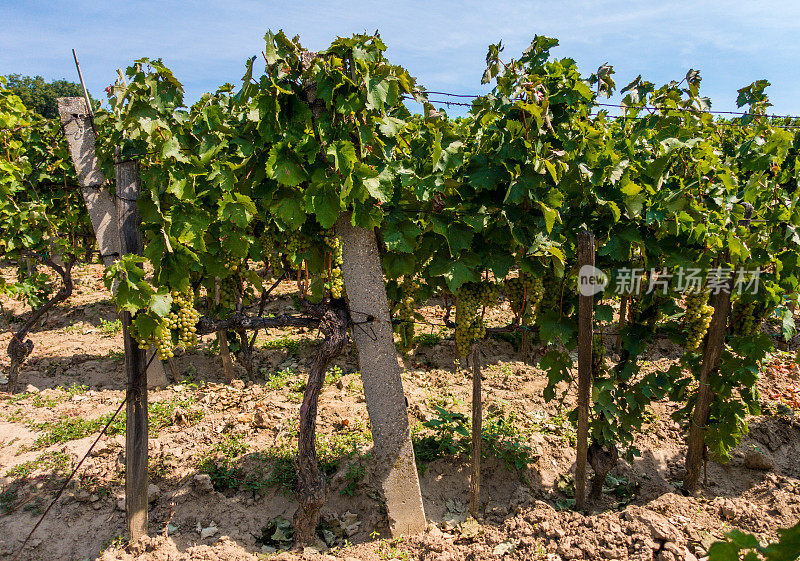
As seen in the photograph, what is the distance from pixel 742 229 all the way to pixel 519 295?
1520 mm

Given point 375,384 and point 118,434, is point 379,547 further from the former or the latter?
point 118,434

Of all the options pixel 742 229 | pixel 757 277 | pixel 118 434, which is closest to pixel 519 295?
pixel 742 229

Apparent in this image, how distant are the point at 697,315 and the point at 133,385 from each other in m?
3.76

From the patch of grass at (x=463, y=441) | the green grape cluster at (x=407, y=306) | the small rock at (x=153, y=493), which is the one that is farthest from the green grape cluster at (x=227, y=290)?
the patch of grass at (x=463, y=441)

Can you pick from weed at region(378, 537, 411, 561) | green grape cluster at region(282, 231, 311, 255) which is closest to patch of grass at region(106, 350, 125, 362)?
green grape cluster at region(282, 231, 311, 255)

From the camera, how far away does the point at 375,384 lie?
A: 326 cm

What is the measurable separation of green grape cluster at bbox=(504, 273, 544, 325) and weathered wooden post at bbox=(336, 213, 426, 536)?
94 cm

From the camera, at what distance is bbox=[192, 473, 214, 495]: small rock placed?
12.5 ft

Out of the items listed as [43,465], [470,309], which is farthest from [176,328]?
[43,465]

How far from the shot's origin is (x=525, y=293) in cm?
355

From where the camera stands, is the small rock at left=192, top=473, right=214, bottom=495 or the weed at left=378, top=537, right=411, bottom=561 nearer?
the weed at left=378, top=537, right=411, bottom=561

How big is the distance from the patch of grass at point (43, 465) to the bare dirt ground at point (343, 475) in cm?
1

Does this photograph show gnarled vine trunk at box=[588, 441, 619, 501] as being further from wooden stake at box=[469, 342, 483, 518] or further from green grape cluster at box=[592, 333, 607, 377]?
wooden stake at box=[469, 342, 483, 518]

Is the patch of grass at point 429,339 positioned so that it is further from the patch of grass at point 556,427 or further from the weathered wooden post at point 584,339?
the weathered wooden post at point 584,339
